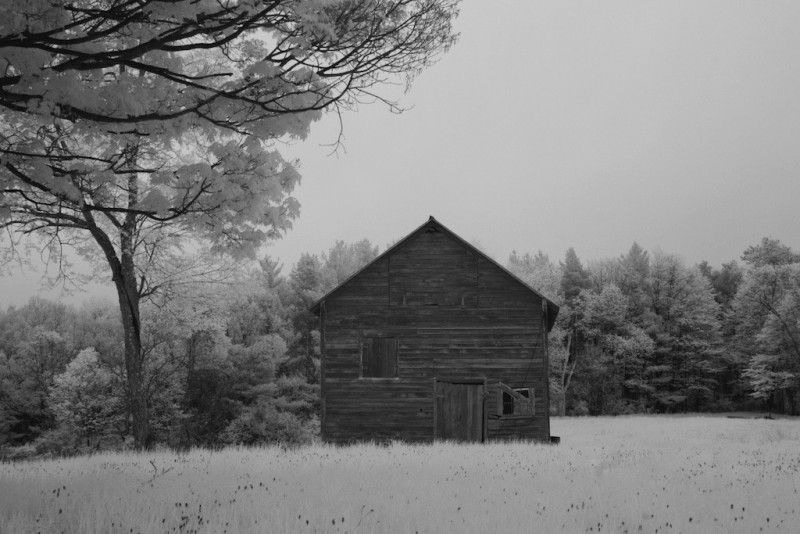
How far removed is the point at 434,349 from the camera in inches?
949

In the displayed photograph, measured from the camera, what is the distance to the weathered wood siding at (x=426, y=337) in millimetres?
24016

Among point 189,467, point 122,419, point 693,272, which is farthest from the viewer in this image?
point 693,272

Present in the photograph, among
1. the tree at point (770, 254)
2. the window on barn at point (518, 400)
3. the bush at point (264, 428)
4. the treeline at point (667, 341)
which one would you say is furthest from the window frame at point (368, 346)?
the tree at point (770, 254)

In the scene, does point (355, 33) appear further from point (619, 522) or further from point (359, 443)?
point (359, 443)

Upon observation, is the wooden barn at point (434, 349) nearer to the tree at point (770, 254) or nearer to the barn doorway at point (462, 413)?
the barn doorway at point (462, 413)

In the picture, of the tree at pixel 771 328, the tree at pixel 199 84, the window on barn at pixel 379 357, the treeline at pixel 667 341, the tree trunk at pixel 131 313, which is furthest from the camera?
the treeline at pixel 667 341

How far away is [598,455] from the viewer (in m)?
17.2

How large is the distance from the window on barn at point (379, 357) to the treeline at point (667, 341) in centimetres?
3128

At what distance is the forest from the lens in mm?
41312

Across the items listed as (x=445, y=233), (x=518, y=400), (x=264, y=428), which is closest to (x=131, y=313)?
(x=445, y=233)

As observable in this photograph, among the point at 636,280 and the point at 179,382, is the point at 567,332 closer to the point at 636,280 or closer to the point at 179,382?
the point at 636,280

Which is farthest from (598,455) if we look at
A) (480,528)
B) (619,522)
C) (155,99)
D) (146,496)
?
(155,99)

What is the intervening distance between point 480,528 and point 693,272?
5900 centimetres

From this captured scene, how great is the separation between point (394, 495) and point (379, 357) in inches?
613
